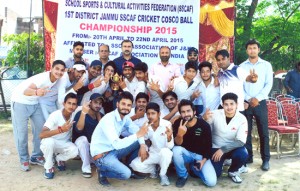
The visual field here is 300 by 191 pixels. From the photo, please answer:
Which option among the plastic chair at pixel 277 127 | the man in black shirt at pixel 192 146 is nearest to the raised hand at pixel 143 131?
the man in black shirt at pixel 192 146

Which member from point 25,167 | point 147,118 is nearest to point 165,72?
point 147,118

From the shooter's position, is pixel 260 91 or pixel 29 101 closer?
pixel 29 101

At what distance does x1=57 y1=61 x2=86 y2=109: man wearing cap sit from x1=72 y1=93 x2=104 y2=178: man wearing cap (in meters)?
0.38

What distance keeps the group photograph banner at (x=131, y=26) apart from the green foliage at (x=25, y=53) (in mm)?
3010

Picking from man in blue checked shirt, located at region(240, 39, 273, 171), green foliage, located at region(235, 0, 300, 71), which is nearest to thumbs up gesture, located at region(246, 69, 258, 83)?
man in blue checked shirt, located at region(240, 39, 273, 171)

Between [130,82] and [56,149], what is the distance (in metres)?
1.42

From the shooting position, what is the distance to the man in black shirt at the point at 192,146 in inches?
178

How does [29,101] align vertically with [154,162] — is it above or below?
above

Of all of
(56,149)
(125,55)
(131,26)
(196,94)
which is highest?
(131,26)

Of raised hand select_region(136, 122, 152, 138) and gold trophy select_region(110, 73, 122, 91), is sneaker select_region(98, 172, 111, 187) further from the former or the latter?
Result: gold trophy select_region(110, 73, 122, 91)

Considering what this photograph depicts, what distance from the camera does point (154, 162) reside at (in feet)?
15.4

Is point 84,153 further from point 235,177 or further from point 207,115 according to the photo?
point 235,177

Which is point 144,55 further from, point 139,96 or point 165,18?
point 139,96

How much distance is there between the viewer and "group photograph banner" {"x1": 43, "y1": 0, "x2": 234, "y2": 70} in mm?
7008
